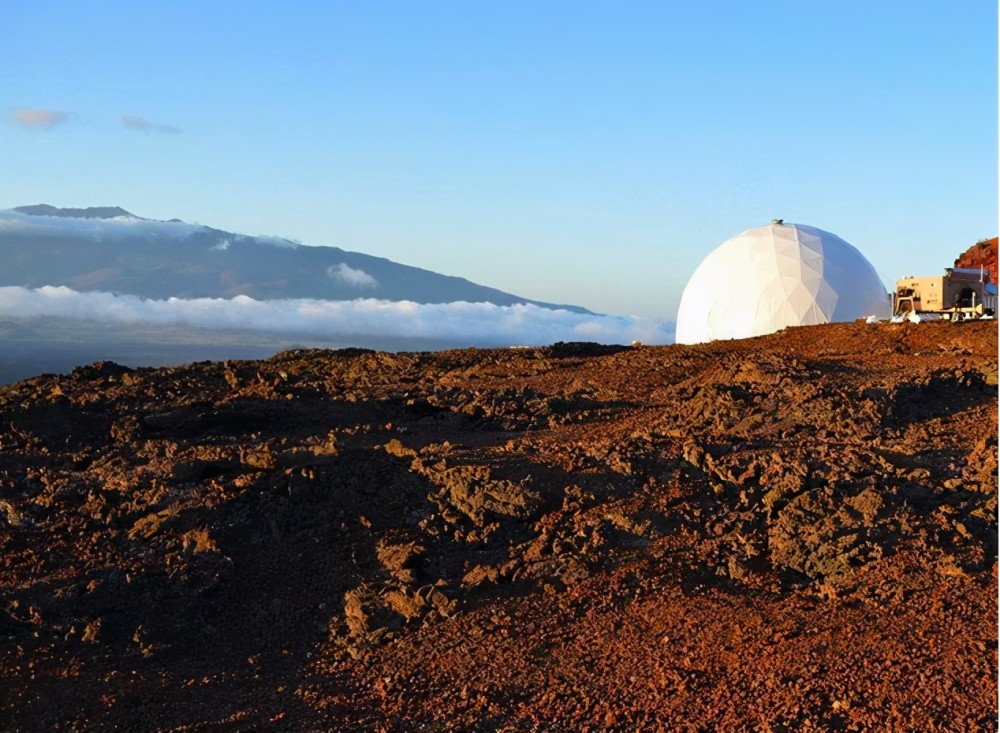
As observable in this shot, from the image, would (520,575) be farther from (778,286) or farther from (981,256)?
(981,256)

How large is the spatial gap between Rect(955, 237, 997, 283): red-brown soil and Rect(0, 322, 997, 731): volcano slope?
3471cm

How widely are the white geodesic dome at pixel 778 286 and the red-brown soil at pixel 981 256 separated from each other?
18222 millimetres

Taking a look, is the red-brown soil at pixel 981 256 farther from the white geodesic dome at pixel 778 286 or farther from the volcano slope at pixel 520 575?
the volcano slope at pixel 520 575

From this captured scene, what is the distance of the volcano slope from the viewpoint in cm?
999

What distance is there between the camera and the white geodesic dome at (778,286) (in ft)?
103

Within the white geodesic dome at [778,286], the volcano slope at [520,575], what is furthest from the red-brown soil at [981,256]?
the volcano slope at [520,575]

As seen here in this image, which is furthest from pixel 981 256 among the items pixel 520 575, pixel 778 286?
pixel 520 575

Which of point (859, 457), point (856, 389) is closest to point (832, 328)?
point (856, 389)

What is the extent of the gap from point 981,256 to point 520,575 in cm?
4416

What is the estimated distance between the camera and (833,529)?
12312mm

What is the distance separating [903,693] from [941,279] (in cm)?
2156

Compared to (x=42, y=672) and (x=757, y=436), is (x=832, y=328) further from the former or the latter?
(x=42, y=672)

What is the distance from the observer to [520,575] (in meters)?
11.8

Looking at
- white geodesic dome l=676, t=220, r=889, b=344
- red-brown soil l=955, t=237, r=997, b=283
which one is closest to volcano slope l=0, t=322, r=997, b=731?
white geodesic dome l=676, t=220, r=889, b=344
